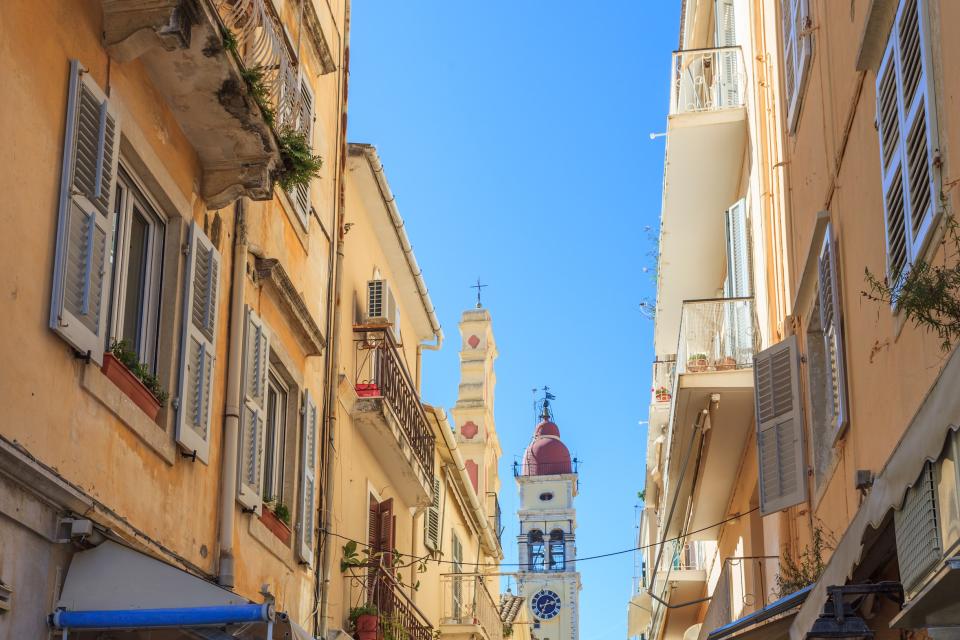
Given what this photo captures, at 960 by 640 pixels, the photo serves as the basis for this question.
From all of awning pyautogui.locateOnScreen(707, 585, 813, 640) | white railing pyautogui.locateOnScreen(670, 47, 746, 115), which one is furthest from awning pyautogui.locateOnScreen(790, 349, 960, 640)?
white railing pyautogui.locateOnScreen(670, 47, 746, 115)

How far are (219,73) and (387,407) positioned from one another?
26.4 feet

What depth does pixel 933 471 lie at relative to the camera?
519 cm

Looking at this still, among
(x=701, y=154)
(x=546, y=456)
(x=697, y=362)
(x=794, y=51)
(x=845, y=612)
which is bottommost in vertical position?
(x=845, y=612)

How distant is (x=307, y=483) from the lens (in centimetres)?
1307

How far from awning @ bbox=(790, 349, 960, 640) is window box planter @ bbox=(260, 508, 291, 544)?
17.4 feet

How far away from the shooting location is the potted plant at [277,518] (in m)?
11.7

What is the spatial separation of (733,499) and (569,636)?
74.4m

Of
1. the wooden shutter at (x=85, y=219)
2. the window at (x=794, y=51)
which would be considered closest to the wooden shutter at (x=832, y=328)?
the window at (x=794, y=51)

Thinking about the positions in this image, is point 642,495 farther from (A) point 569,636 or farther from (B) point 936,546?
(A) point 569,636

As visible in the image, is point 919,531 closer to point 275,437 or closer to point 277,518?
point 277,518

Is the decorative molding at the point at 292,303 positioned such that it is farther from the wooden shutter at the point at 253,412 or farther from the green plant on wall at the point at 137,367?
Result: the green plant on wall at the point at 137,367

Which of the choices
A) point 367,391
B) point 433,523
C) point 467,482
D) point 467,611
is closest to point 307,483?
point 367,391

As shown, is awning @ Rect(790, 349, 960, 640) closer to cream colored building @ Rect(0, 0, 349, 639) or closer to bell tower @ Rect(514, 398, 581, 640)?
cream colored building @ Rect(0, 0, 349, 639)

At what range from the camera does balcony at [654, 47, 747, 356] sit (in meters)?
16.7
